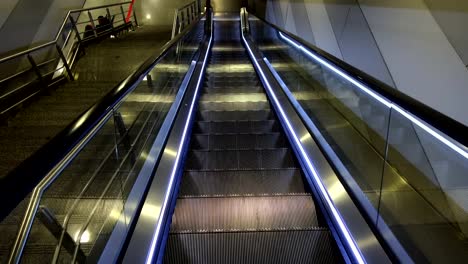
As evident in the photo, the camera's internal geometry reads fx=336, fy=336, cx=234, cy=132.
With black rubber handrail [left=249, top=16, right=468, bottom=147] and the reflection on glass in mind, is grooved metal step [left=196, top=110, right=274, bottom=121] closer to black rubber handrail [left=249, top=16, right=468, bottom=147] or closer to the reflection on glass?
the reflection on glass

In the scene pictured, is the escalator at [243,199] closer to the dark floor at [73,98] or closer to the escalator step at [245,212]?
the escalator step at [245,212]

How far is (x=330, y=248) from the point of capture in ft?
6.61

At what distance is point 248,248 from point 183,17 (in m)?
10.5

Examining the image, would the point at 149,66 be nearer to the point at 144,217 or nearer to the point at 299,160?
the point at 144,217

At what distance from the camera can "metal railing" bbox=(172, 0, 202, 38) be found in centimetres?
928

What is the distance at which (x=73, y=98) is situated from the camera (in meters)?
5.88

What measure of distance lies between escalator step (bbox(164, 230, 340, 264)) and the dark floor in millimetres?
1111

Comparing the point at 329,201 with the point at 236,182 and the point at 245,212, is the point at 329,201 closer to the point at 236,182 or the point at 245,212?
the point at 245,212

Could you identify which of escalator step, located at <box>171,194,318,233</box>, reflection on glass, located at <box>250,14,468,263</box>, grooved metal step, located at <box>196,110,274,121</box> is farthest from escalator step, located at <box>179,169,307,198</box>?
grooved metal step, located at <box>196,110,274,121</box>

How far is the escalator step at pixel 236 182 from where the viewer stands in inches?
110

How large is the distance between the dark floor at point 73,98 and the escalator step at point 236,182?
1158 mm

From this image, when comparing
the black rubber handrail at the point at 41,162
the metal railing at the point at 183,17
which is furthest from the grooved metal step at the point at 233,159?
the metal railing at the point at 183,17

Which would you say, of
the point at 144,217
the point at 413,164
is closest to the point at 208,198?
the point at 144,217

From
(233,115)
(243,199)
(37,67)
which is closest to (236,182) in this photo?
(243,199)
